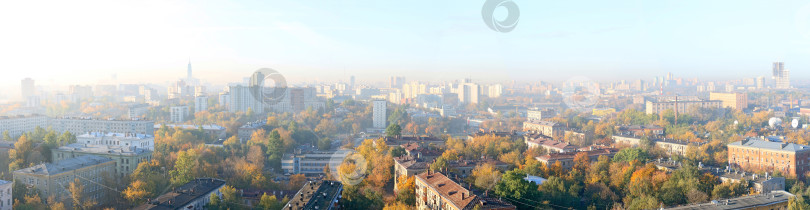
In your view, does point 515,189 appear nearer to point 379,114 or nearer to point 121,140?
point 121,140

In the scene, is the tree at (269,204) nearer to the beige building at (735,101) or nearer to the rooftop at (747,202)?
the rooftop at (747,202)

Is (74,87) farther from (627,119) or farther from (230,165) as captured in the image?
(627,119)

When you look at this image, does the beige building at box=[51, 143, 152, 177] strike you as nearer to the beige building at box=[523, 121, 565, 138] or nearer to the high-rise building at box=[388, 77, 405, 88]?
the beige building at box=[523, 121, 565, 138]

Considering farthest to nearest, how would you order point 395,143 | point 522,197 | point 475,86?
1. point 475,86
2. point 395,143
3. point 522,197

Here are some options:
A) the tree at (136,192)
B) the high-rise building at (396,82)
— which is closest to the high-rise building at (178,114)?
the tree at (136,192)

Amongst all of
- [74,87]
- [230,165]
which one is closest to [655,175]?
[230,165]

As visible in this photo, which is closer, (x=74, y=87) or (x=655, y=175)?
(x=655, y=175)
